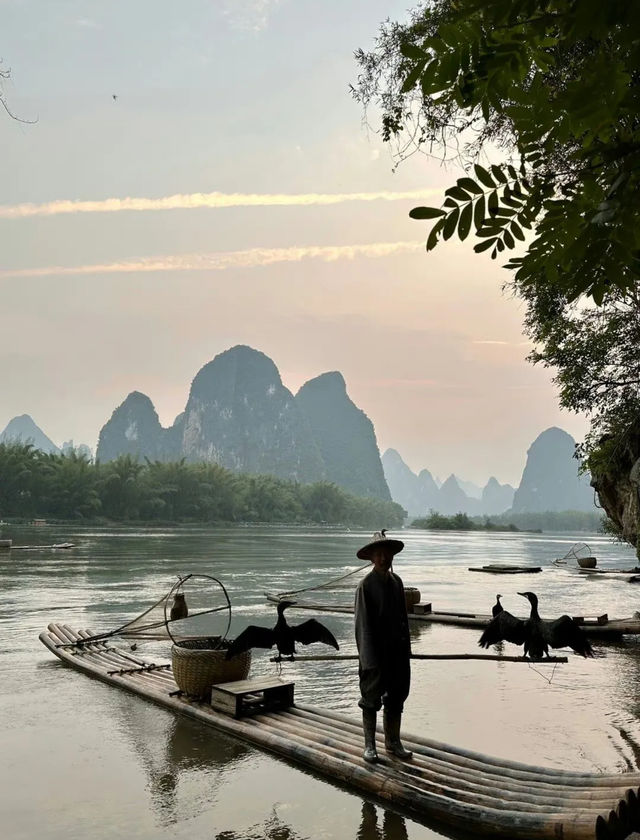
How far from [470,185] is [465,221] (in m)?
0.07

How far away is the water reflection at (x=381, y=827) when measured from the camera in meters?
3.38

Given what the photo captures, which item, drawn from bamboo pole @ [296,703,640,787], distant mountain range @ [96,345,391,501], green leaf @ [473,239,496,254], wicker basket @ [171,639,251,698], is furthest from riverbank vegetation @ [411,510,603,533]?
green leaf @ [473,239,496,254]

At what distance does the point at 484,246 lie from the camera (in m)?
1.33

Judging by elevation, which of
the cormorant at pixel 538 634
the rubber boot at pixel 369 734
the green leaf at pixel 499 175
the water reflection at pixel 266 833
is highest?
the green leaf at pixel 499 175

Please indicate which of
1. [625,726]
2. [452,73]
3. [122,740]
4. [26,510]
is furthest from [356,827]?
[26,510]

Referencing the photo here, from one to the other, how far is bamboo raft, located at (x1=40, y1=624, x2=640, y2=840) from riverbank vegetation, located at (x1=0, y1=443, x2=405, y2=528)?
57.1 metres

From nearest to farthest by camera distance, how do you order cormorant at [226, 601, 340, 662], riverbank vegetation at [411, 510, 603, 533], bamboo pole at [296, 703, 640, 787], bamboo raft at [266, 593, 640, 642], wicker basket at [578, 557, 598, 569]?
bamboo pole at [296, 703, 640, 787] < cormorant at [226, 601, 340, 662] < bamboo raft at [266, 593, 640, 642] < wicker basket at [578, 557, 598, 569] < riverbank vegetation at [411, 510, 603, 533]

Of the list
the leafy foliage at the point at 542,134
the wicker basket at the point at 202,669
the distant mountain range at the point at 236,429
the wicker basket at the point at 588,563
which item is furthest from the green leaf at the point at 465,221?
the distant mountain range at the point at 236,429

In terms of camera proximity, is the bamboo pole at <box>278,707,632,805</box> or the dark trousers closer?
the bamboo pole at <box>278,707,632,805</box>

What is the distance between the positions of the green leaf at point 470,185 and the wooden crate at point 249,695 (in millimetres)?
4716

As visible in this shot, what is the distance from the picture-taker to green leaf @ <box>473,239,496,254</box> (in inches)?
52.1

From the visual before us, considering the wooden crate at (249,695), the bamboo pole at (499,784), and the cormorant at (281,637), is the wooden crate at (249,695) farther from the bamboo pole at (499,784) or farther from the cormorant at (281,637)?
the bamboo pole at (499,784)

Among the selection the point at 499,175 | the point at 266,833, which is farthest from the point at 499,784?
the point at 499,175

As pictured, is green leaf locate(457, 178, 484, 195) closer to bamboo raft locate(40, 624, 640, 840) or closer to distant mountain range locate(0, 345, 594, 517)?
bamboo raft locate(40, 624, 640, 840)
